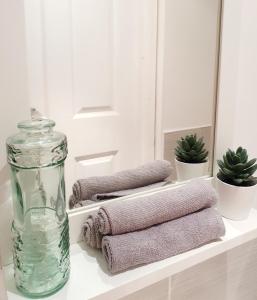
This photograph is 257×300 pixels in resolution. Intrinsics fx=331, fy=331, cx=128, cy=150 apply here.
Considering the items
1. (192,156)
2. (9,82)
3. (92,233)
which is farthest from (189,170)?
(9,82)

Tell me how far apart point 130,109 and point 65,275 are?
1.46 feet

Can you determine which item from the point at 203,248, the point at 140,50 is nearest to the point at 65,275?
the point at 203,248

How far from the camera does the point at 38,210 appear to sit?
640 millimetres

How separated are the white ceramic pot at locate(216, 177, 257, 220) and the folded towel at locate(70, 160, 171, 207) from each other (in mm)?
155

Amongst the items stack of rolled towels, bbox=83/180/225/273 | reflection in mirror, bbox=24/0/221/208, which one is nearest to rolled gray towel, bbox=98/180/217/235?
stack of rolled towels, bbox=83/180/225/273

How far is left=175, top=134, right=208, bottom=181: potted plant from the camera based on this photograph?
945 millimetres

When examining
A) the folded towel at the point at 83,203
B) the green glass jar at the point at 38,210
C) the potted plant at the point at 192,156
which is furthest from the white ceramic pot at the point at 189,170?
the green glass jar at the point at 38,210

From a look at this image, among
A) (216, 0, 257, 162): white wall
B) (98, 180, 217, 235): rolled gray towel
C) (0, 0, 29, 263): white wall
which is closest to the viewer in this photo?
(0, 0, 29, 263): white wall

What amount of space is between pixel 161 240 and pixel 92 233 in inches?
5.8

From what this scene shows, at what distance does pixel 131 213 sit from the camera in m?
0.69

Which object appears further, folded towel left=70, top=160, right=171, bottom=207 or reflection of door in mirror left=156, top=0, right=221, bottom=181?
reflection of door in mirror left=156, top=0, right=221, bottom=181

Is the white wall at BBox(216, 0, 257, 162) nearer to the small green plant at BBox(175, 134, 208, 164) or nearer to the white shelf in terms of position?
the small green plant at BBox(175, 134, 208, 164)

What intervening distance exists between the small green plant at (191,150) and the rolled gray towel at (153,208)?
15 cm

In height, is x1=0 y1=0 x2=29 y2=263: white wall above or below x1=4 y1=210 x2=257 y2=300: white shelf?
above
